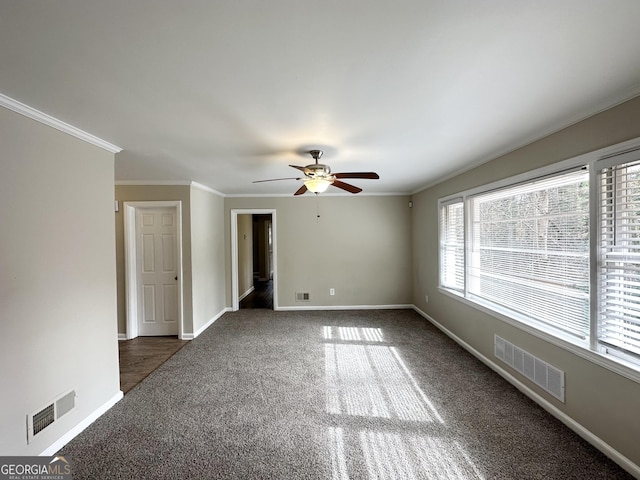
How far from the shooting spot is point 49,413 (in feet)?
6.51

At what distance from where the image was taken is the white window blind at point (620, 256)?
1.79 meters

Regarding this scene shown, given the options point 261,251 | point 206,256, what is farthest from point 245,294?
point 206,256

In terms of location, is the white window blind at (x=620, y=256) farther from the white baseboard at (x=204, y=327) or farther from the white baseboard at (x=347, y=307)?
the white baseboard at (x=204, y=327)

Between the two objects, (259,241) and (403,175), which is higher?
(403,175)

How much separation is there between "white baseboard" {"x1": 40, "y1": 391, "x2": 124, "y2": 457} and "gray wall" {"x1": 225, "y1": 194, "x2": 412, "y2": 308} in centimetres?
317

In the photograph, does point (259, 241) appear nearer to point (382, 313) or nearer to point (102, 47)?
point (382, 313)

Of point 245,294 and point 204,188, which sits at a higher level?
point 204,188

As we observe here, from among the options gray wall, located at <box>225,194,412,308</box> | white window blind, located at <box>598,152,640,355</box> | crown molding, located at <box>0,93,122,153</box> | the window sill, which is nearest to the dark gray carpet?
the window sill

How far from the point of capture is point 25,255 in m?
1.83

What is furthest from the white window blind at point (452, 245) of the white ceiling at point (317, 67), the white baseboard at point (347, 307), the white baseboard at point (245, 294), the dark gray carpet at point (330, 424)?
the white baseboard at point (245, 294)

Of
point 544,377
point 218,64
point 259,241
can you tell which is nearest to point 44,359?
point 218,64

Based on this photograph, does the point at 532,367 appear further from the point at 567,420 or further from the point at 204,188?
the point at 204,188

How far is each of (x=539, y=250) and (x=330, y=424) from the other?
2.41 meters

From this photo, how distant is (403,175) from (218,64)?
129 inches
